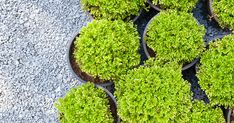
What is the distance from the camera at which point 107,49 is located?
2887 mm

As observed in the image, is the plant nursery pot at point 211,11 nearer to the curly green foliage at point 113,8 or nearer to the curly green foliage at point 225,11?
the curly green foliage at point 225,11

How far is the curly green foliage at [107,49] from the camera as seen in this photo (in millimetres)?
2889

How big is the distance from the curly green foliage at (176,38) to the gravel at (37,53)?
39 centimetres

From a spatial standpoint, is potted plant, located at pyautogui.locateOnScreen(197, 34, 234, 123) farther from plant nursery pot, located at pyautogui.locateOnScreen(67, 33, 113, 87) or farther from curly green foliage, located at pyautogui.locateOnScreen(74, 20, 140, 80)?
plant nursery pot, located at pyautogui.locateOnScreen(67, 33, 113, 87)

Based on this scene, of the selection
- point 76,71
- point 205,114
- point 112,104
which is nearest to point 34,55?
point 76,71

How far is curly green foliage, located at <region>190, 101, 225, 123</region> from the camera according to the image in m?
2.90

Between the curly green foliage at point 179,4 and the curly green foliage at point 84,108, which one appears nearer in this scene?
the curly green foliage at point 84,108

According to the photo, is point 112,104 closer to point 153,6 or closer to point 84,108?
point 84,108

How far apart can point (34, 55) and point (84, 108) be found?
79cm

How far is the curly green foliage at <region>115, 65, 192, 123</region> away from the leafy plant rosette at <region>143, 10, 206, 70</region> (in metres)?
0.14

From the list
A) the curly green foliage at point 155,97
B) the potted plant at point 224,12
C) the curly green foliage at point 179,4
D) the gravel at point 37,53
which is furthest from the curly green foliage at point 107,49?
the potted plant at point 224,12

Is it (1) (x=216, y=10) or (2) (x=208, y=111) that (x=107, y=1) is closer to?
(1) (x=216, y=10)

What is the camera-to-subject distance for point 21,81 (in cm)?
336

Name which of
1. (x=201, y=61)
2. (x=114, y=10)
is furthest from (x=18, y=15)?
(x=201, y=61)
